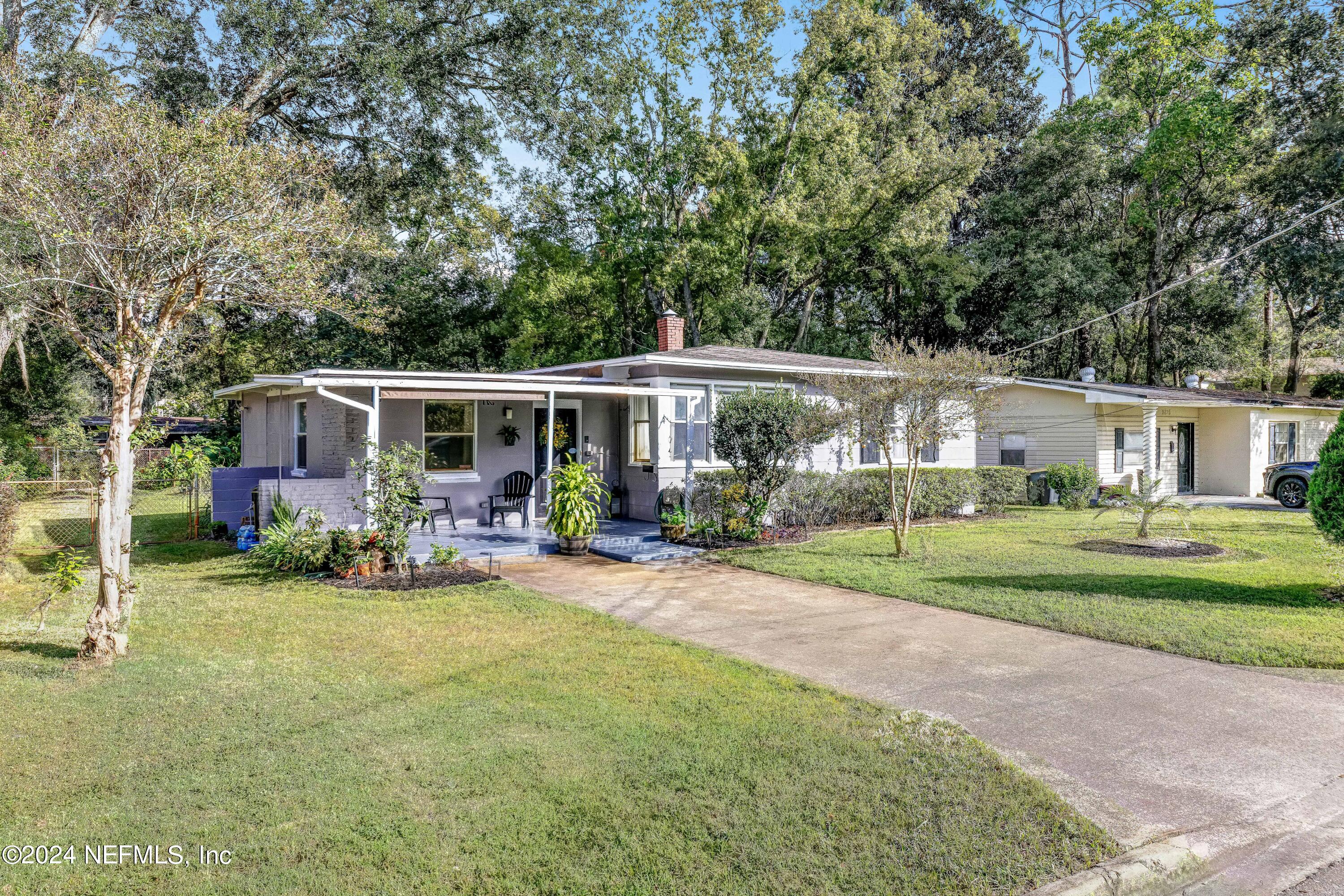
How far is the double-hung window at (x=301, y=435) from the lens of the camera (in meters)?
14.6

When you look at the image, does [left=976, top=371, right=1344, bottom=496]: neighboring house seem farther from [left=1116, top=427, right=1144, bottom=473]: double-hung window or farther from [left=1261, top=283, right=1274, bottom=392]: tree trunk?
[left=1261, top=283, right=1274, bottom=392]: tree trunk

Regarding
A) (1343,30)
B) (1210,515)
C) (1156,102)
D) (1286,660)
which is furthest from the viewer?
(1156,102)

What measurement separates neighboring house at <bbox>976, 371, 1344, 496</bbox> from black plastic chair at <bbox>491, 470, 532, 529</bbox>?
1126cm

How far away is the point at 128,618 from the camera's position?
6816mm

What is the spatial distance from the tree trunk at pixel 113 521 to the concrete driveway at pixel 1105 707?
13.7ft

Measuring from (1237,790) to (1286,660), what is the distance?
9.92 feet

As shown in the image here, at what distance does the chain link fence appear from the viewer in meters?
12.9

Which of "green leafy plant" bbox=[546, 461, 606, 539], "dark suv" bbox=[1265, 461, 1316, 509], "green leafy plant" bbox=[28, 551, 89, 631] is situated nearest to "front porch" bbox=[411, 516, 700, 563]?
"green leafy plant" bbox=[546, 461, 606, 539]

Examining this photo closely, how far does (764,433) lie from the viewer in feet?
41.7

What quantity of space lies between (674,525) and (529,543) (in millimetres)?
2396

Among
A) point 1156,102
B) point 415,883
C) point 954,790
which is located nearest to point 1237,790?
point 954,790

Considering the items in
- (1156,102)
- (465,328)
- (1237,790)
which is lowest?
(1237,790)

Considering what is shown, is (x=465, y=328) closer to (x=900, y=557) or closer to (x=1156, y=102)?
(x=900, y=557)

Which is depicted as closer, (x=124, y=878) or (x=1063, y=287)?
(x=124, y=878)
